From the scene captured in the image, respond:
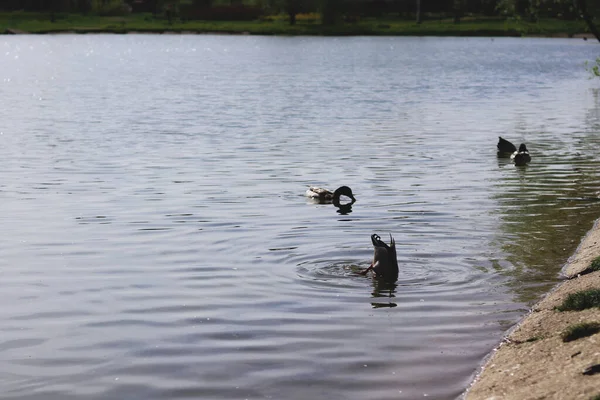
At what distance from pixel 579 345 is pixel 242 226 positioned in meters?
10.6

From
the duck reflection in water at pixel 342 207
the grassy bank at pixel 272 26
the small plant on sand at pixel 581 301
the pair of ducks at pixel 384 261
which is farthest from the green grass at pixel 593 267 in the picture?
the grassy bank at pixel 272 26

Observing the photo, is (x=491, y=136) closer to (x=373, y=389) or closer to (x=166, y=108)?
(x=166, y=108)

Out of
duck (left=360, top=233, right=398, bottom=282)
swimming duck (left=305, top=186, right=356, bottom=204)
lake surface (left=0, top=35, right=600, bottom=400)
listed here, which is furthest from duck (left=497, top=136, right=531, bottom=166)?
duck (left=360, top=233, right=398, bottom=282)

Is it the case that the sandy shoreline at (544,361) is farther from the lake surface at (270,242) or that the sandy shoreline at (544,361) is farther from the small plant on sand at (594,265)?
the small plant on sand at (594,265)

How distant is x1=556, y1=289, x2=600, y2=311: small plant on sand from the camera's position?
13.0 meters

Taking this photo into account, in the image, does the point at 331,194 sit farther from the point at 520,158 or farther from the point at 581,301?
the point at 581,301

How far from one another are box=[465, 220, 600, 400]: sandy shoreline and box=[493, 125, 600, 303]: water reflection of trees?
6.78 feet

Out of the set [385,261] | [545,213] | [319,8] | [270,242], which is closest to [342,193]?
[545,213]

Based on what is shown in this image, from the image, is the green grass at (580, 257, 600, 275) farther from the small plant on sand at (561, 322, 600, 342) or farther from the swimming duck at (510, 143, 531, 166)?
the swimming duck at (510, 143, 531, 166)

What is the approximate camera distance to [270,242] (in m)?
19.4

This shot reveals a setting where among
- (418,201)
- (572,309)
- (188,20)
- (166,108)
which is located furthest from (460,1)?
(572,309)

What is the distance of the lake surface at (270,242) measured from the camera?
12297 millimetres

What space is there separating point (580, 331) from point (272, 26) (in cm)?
16379

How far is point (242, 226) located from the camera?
68.8 ft
